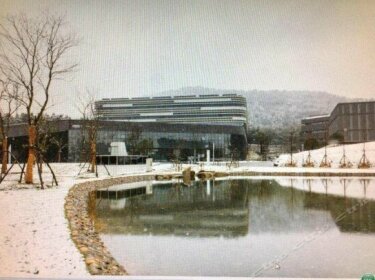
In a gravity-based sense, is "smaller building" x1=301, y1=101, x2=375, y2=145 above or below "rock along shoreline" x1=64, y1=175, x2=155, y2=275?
above

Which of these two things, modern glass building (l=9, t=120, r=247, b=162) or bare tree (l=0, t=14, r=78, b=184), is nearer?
bare tree (l=0, t=14, r=78, b=184)

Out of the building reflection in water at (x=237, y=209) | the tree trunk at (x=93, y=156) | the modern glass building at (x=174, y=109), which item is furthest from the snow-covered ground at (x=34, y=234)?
the tree trunk at (x=93, y=156)

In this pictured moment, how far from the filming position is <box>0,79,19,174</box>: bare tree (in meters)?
5.44

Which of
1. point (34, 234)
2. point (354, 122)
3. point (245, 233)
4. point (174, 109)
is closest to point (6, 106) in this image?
point (34, 234)

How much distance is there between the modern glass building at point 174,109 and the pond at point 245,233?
184 cm

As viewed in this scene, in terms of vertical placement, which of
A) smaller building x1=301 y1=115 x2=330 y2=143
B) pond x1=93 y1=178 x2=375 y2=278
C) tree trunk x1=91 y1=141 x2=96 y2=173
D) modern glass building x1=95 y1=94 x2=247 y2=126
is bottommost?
pond x1=93 y1=178 x2=375 y2=278

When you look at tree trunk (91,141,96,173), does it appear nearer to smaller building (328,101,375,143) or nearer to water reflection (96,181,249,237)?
water reflection (96,181,249,237)

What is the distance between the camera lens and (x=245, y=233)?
486 centimetres

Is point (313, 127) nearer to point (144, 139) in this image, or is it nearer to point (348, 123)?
point (348, 123)

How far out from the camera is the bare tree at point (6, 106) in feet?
17.9

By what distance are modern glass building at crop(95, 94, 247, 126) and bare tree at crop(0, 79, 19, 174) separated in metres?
1.37

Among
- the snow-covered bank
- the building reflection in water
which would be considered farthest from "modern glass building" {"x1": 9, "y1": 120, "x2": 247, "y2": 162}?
the building reflection in water

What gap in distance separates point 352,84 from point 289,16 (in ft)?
3.94

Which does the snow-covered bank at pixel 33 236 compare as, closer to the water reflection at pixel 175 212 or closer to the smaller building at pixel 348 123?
the water reflection at pixel 175 212
